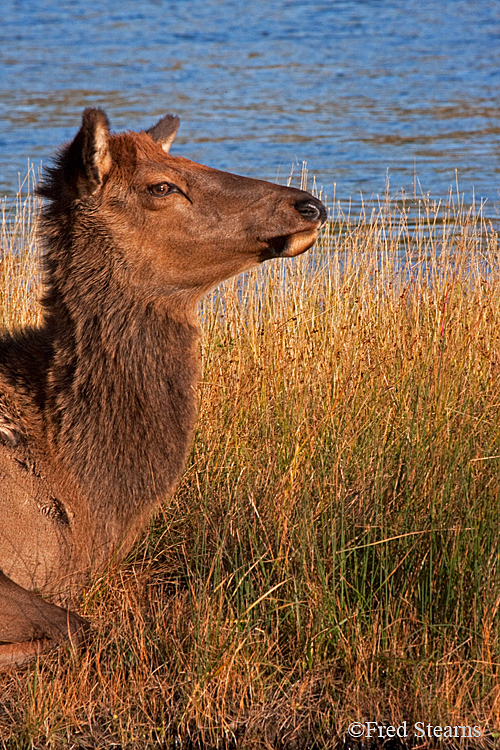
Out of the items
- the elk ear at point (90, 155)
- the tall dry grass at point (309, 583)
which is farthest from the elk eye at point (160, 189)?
the tall dry grass at point (309, 583)

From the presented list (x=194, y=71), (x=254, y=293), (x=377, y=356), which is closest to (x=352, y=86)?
(x=194, y=71)

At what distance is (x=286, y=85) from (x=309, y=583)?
22934 mm

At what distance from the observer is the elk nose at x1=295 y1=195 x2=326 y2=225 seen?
15.8 ft

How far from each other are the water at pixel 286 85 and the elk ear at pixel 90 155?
675 cm

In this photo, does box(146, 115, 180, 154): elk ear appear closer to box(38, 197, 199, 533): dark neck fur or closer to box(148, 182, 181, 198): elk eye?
box(148, 182, 181, 198): elk eye

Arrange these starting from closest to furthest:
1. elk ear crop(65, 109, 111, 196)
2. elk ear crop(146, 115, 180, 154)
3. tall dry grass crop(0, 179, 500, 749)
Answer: tall dry grass crop(0, 179, 500, 749), elk ear crop(65, 109, 111, 196), elk ear crop(146, 115, 180, 154)

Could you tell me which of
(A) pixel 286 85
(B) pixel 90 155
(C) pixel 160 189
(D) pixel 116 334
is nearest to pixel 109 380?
(D) pixel 116 334

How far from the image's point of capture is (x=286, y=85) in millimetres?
25875

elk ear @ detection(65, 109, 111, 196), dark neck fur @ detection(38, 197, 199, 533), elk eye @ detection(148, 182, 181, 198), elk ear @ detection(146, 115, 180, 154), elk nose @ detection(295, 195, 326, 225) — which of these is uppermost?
elk ear @ detection(146, 115, 180, 154)

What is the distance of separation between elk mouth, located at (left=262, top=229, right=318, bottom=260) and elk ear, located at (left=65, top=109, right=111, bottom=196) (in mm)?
886

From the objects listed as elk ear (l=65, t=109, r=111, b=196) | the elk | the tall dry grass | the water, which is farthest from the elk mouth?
the water

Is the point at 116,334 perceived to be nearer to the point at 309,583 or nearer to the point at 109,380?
the point at 109,380

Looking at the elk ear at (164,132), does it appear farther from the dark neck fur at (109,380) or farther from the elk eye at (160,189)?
the dark neck fur at (109,380)

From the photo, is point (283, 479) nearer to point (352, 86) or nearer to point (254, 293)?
point (254, 293)
